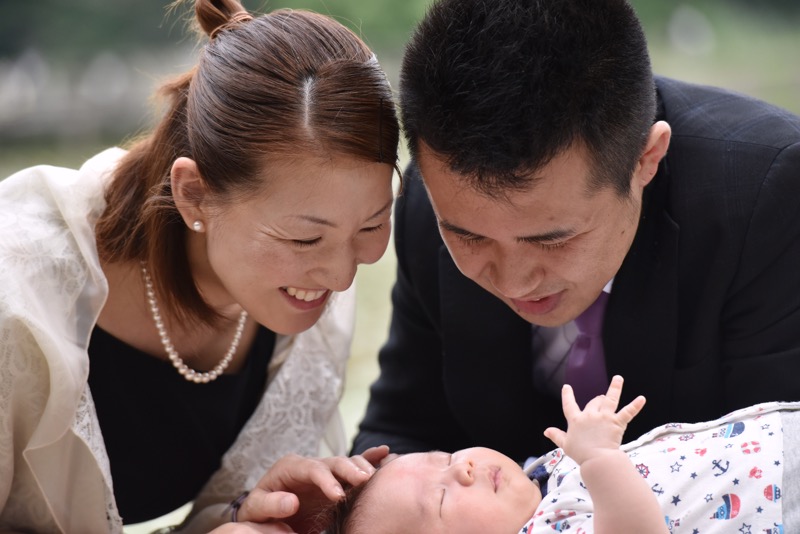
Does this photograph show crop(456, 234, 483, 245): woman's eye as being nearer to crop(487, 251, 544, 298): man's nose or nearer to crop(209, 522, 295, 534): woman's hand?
crop(487, 251, 544, 298): man's nose

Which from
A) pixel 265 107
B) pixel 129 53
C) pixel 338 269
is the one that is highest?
pixel 265 107

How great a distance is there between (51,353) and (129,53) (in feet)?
19.2

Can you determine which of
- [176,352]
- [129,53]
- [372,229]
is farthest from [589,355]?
[129,53]

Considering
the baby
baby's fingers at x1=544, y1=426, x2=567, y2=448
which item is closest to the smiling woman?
the baby

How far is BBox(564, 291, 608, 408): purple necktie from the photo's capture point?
6.09ft

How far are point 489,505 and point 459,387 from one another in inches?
19.4

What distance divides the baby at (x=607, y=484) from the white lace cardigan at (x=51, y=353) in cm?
43

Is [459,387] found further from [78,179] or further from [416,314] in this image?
[78,179]

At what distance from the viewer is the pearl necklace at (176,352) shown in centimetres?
180

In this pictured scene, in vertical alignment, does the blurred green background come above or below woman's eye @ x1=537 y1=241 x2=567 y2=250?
below

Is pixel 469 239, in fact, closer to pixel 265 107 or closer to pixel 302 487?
pixel 265 107

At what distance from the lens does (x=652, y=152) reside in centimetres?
156

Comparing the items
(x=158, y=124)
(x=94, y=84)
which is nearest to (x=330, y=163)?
(x=158, y=124)

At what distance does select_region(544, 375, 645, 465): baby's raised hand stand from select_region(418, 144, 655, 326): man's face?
10.5 inches
